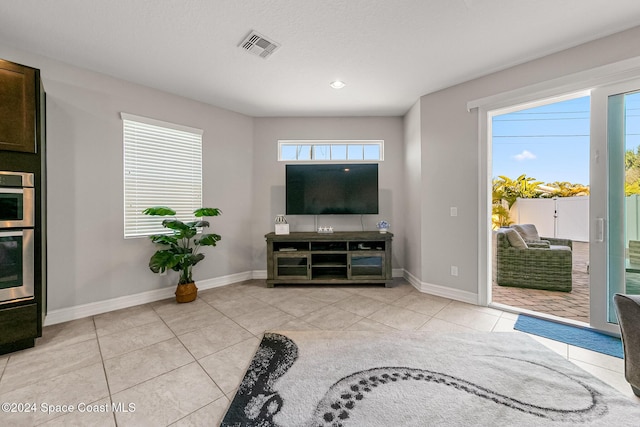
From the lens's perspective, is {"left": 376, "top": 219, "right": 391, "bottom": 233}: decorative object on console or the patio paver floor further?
{"left": 376, "top": 219, "right": 391, "bottom": 233}: decorative object on console

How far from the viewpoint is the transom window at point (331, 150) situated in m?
4.09

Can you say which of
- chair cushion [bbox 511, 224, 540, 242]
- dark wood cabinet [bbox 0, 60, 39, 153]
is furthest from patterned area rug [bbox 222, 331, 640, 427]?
chair cushion [bbox 511, 224, 540, 242]

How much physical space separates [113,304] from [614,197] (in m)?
5.09

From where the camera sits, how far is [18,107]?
6.44 ft

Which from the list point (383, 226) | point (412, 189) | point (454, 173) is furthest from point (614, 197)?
point (383, 226)

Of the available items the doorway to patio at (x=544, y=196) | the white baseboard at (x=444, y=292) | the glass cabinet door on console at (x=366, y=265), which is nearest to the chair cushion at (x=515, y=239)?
the doorway to patio at (x=544, y=196)

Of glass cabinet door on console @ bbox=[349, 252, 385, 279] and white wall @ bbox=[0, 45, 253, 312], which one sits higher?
white wall @ bbox=[0, 45, 253, 312]

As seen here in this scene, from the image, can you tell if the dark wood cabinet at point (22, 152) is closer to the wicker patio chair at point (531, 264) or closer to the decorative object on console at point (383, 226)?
the decorative object on console at point (383, 226)

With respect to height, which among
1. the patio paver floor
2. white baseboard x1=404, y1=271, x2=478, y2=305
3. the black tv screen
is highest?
the black tv screen

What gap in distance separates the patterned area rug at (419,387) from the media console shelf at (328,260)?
4.82 feet

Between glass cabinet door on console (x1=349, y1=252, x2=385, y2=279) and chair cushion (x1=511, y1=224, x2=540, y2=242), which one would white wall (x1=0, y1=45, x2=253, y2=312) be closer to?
glass cabinet door on console (x1=349, y1=252, x2=385, y2=279)

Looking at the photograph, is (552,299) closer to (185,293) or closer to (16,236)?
(185,293)

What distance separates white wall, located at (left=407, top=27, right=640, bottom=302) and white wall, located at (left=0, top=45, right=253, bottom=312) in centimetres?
320

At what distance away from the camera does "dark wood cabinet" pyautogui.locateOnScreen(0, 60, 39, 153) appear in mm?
1907
